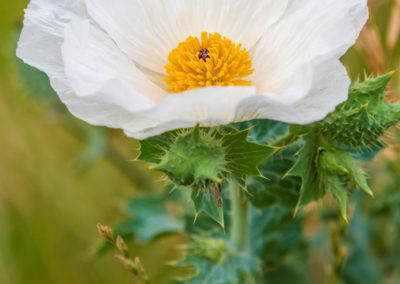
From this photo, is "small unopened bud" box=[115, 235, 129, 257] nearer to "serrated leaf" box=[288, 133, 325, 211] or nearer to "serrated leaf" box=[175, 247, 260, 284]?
"serrated leaf" box=[175, 247, 260, 284]

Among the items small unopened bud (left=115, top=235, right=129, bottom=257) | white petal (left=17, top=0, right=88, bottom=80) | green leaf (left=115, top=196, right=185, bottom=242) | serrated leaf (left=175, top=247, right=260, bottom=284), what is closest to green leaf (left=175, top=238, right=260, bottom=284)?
serrated leaf (left=175, top=247, right=260, bottom=284)

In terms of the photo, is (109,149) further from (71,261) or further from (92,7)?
(92,7)

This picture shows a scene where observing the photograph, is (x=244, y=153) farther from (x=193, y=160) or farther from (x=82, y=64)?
(x=82, y=64)

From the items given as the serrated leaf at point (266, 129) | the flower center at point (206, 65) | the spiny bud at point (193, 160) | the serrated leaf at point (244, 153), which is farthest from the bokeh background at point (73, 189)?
the spiny bud at point (193, 160)

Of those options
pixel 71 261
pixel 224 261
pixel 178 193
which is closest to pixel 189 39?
pixel 224 261

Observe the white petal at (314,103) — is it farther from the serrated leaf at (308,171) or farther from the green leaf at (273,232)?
the green leaf at (273,232)

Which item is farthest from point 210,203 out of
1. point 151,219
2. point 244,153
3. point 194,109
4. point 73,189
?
point 73,189
